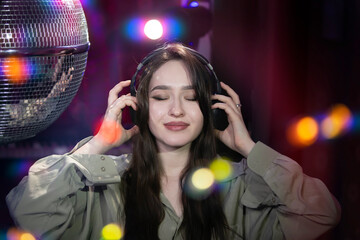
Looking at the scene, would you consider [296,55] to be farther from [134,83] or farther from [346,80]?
[134,83]

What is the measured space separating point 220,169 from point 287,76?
907 millimetres

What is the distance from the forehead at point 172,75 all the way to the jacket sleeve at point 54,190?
0.39m

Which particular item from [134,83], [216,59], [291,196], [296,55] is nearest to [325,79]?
[296,55]

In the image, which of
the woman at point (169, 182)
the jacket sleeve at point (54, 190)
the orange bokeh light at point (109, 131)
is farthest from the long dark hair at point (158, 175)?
the jacket sleeve at point (54, 190)

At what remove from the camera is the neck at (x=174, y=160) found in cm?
217

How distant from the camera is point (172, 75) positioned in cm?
A: 206

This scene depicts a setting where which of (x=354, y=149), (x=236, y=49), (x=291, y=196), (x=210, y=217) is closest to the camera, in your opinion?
(x=291, y=196)

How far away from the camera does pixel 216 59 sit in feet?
10.3

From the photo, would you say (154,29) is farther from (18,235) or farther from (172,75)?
(18,235)

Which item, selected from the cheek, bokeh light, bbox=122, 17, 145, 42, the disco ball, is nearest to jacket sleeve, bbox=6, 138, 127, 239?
the cheek

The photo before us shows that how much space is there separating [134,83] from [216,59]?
1146mm

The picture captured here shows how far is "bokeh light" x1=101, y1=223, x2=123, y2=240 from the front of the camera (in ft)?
6.86

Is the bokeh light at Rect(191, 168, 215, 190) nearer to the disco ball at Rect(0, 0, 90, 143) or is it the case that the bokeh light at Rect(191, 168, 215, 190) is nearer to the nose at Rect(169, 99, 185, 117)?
the nose at Rect(169, 99, 185, 117)

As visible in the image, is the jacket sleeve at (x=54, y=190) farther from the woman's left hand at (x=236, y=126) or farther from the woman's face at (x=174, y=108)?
the woman's left hand at (x=236, y=126)
